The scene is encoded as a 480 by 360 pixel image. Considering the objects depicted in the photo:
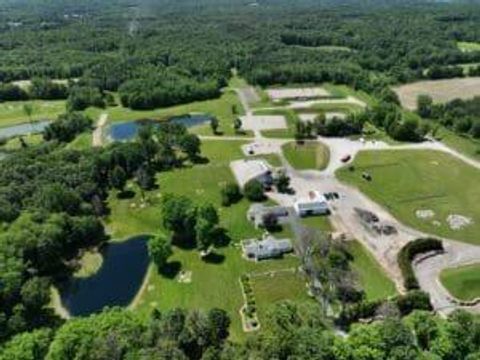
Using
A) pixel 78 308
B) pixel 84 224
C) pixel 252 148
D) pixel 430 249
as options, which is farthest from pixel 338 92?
pixel 78 308

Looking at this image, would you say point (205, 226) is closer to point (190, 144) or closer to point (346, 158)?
point (190, 144)

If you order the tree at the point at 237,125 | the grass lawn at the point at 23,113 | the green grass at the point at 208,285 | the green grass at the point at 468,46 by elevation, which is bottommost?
the grass lawn at the point at 23,113

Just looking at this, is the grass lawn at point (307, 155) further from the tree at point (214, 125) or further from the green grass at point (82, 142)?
the green grass at point (82, 142)

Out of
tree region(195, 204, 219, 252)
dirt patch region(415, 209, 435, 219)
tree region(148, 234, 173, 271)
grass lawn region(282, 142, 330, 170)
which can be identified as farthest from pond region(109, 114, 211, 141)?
dirt patch region(415, 209, 435, 219)

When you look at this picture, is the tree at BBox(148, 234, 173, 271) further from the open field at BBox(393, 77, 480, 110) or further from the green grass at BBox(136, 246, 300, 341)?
the open field at BBox(393, 77, 480, 110)

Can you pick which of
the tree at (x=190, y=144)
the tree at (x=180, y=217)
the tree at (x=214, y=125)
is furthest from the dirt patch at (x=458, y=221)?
the tree at (x=214, y=125)

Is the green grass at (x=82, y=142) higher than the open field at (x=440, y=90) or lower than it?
lower

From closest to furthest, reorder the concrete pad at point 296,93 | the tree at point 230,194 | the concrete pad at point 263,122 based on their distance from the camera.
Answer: the tree at point 230,194, the concrete pad at point 263,122, the concrete pad at point 296,93
